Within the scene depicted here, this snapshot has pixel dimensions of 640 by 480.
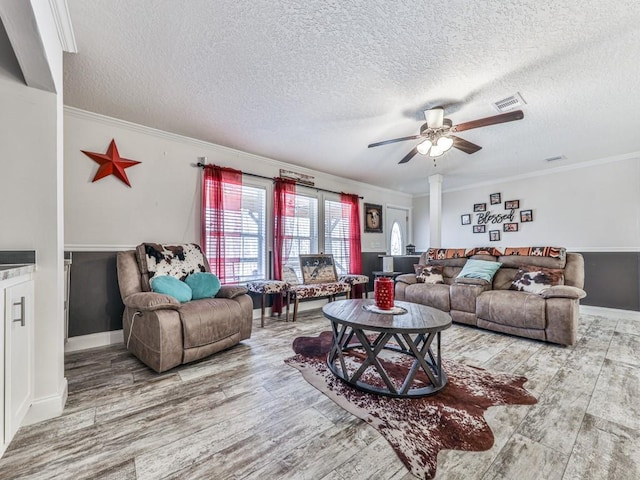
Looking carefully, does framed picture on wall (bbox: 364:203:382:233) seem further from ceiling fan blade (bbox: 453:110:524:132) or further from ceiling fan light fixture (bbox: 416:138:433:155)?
ceiling fan blade (bbox: 453:110:524:132)

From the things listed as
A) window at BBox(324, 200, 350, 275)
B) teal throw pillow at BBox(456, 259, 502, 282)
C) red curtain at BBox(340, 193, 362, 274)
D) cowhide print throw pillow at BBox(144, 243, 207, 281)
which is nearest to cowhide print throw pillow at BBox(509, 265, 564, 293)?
teal throw pillow at BBox(456, 259, 502, 282)

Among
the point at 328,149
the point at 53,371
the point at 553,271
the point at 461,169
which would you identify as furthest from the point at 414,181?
the point at 53,371

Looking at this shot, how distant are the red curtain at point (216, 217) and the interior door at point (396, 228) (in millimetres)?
3777

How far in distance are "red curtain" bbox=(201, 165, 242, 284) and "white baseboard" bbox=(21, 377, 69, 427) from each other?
1.99 metres

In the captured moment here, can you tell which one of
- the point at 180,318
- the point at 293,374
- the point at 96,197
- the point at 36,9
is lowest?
the point at 293,374

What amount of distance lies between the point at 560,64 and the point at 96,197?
14.4 ft

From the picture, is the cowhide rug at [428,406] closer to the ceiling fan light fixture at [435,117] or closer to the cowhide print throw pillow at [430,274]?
the cowhide print throw pillow at [430,274]

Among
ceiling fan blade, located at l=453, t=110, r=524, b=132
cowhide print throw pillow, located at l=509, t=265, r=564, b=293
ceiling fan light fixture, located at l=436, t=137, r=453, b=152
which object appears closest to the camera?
ceiling fan blade, located at l=453, t=110, r=524, b=132

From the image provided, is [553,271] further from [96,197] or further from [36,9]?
[96,197]

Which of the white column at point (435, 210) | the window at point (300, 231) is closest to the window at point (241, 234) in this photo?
the window at point (300, 231)

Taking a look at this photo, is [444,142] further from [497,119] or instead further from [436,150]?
[497,119]

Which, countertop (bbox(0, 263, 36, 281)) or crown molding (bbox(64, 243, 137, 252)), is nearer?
countertop (bbox(0, 263, 36, 281))

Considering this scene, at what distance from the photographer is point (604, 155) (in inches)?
163

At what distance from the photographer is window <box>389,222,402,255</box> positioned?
6.57m
